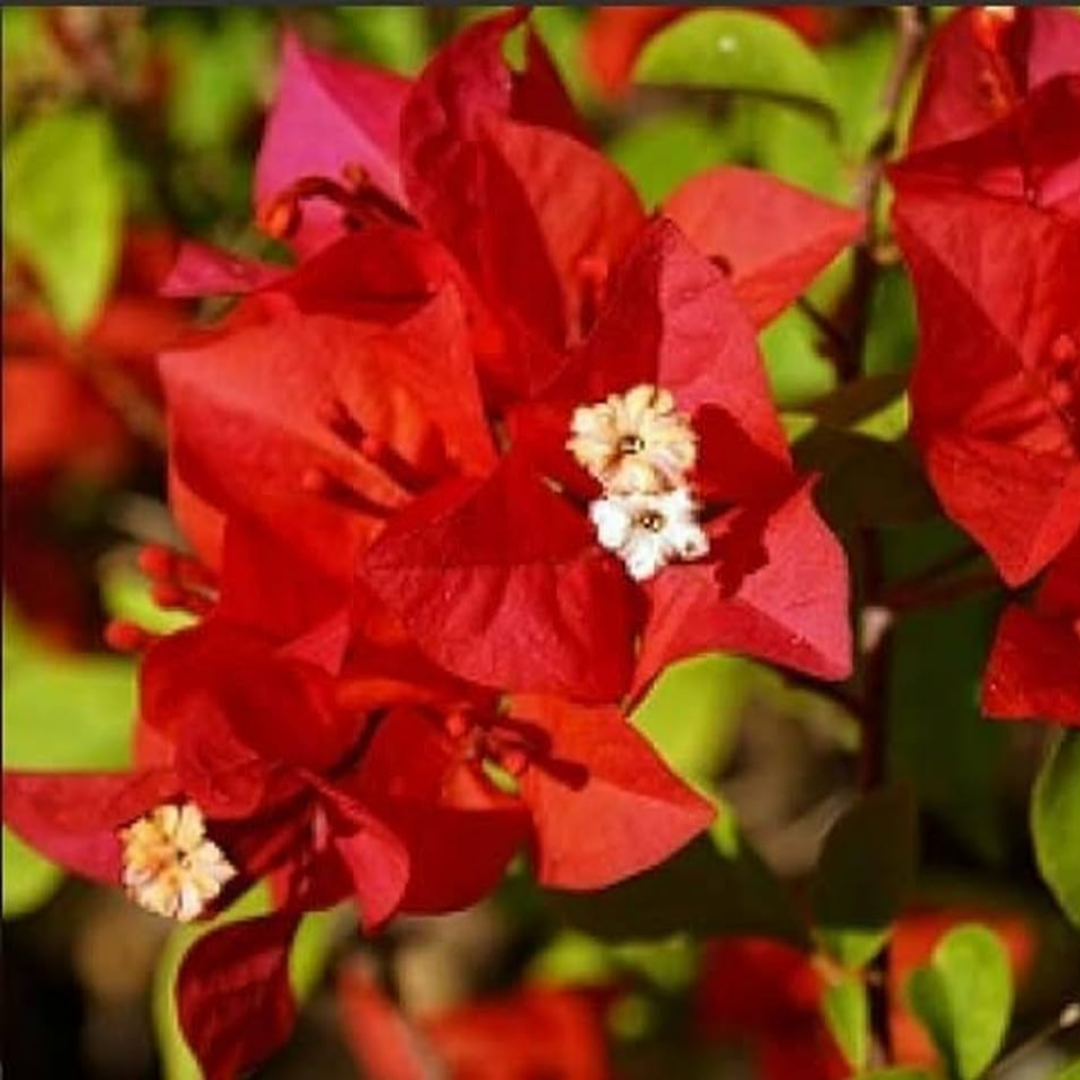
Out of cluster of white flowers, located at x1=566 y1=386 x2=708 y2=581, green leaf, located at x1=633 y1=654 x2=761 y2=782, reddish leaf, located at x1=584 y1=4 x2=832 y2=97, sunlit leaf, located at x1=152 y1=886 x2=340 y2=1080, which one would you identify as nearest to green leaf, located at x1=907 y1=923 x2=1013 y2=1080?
cluster of white flowers, located at x1=566 y1=386 x2=708 y2=581

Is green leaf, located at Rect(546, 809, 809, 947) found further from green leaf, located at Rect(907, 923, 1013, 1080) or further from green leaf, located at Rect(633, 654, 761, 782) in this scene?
green leaf, located at Rect(633, 654, 761, 782)

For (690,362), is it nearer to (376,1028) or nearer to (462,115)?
(462,115)

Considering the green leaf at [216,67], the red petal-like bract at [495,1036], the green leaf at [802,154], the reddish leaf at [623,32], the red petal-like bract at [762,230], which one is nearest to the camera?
the red petal-like bract at [762,230]

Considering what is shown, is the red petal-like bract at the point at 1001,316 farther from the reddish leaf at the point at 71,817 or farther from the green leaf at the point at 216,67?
the green leaf at the point at 216,67

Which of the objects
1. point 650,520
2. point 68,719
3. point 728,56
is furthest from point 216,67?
point 650,520

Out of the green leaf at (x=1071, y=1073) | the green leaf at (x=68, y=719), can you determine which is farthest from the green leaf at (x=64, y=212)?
the green leaf at (x=1071, y=1073)

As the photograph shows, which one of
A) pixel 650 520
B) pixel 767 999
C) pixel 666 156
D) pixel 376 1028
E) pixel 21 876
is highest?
pixel 650 520
